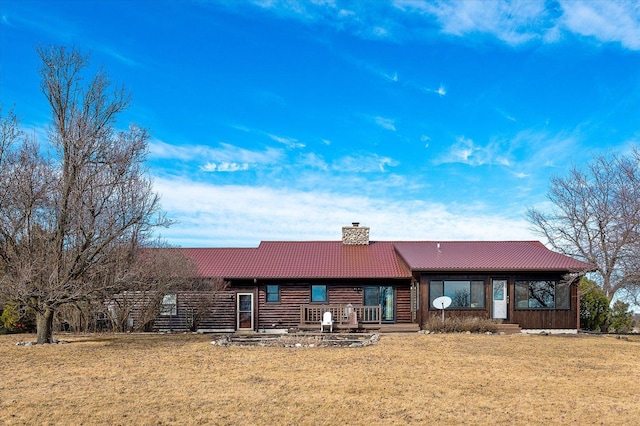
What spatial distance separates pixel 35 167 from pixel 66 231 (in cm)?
226

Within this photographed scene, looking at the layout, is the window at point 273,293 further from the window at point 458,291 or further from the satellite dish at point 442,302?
the satellite dish at point 442,302

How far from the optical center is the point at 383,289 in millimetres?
24156

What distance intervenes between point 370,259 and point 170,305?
32.1 feet

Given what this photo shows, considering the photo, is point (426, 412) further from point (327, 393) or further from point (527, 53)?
point (527, 53)

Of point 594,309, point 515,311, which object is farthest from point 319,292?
point 594,309

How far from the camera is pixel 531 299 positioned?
22.7 m

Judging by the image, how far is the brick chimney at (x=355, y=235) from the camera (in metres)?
28.7

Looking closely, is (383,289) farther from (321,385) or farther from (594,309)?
(321,385)

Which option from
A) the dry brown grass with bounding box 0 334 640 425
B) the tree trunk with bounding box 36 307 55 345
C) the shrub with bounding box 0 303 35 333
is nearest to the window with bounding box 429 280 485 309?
the dry brown grass with bounding box 0 334 640 425

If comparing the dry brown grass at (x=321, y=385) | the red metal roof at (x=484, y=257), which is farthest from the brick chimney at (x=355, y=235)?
the dry brown grass at (x=321, y=385)

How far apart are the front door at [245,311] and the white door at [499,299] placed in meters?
10.8

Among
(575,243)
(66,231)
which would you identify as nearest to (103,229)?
(66,231)

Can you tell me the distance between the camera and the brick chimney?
94.2 ft

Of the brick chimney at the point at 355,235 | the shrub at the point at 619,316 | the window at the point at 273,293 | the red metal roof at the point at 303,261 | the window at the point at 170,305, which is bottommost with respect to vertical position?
the shrub at the point at 619,316
